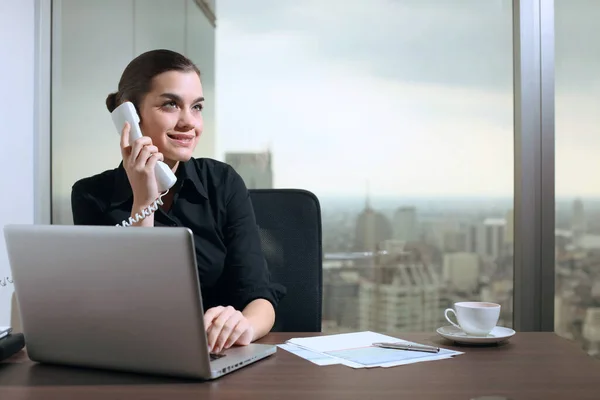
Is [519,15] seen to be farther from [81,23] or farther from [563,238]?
[81,23]

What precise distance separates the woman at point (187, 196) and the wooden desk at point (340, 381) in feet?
2.09

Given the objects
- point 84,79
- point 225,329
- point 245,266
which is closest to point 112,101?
point 245,266

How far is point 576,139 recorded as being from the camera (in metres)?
2.52

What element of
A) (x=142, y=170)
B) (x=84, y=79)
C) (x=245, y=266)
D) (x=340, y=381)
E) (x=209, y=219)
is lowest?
(x=340, y=381)

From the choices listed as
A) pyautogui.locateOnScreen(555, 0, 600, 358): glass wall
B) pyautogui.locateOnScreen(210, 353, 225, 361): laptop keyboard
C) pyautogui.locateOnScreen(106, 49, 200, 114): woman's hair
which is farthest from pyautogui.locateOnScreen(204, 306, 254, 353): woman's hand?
pyautogui.locateOnScreen(555, 0, 600, 358): glass wall

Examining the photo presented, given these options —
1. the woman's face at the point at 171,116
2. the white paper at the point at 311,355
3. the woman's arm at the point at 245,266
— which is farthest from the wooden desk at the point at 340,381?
the woman's face at the point at 171,116

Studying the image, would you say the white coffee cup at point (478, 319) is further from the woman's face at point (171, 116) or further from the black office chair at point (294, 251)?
the woman's face at point (171, 116)

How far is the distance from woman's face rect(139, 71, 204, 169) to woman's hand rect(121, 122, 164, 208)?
16cm

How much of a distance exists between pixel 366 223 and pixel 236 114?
67cm

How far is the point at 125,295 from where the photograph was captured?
3.40 feet

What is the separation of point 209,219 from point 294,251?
25cm

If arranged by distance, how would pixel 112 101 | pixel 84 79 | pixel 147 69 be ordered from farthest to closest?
pixel 84 79 → pixel 112 101 → pixel 147 69

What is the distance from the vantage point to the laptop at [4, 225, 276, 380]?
3.29ft

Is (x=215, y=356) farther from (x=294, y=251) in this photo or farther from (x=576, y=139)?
(x=576, y=139)
